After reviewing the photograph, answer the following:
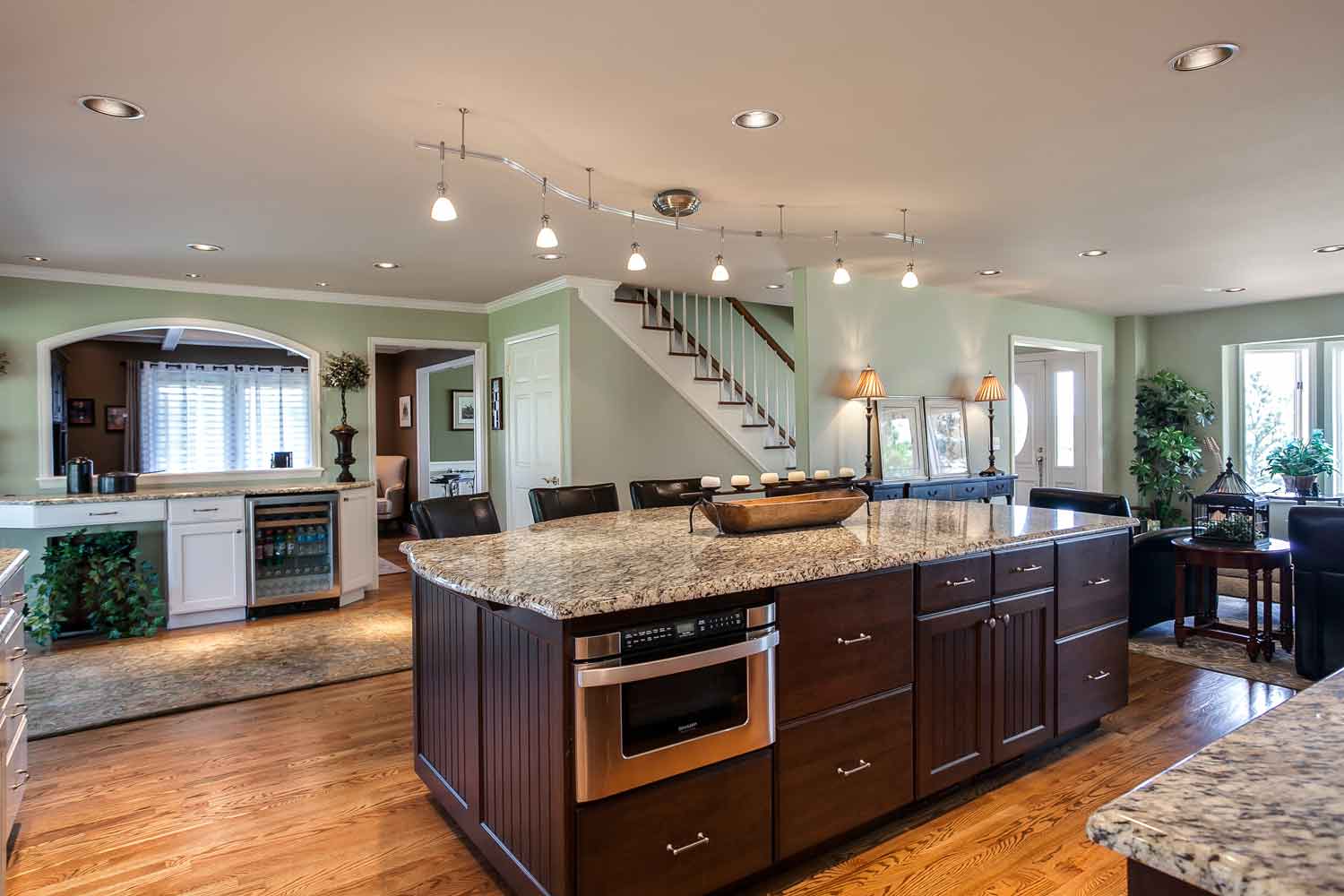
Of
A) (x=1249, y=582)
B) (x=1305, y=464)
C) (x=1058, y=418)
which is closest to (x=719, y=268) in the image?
(x=1249, y=582)

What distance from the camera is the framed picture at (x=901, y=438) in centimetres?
609

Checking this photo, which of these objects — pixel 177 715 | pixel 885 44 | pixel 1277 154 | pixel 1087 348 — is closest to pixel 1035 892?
pixel 885 44

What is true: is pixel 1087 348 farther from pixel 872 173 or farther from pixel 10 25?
pixel 10 25

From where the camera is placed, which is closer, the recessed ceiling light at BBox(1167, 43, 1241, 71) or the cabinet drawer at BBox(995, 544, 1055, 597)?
the recessed ceiling light at BBox(1167, 43, 1241, 71)

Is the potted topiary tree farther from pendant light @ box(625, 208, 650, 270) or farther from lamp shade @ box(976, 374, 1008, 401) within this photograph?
lamp shade @ box(976, 374, 1008, 401)

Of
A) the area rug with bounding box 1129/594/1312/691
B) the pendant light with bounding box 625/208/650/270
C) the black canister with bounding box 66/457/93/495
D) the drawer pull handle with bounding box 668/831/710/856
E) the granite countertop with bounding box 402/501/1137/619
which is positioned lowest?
the area rug with bounding box 1129/594/1312/691

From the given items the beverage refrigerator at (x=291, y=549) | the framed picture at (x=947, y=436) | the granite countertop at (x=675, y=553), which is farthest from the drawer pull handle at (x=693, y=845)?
the framed picture at (x=947, y=436)

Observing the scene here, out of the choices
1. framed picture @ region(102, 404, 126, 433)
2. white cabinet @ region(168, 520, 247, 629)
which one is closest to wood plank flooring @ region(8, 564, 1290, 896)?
white cabinet @ region(168, 520, 247, 629)

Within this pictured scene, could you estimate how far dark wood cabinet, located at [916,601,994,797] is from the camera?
2.47 meters

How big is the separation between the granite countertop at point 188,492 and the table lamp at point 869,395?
3.97m

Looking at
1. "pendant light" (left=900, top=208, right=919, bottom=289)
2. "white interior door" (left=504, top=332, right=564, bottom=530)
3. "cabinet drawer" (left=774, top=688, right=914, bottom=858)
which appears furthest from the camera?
"white interior door" (left=504, top=332, right=564, bottom=530)

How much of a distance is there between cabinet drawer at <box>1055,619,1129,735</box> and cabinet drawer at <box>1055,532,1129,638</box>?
5 cm

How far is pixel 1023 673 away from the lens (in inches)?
110

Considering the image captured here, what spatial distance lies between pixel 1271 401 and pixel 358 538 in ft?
28.6
